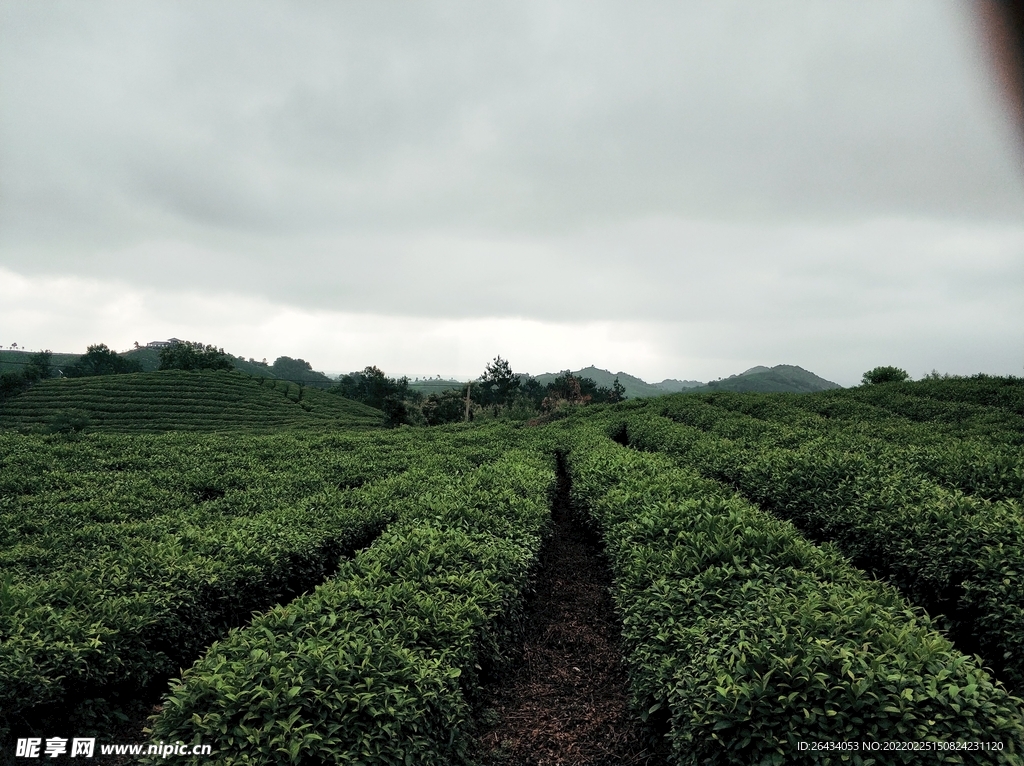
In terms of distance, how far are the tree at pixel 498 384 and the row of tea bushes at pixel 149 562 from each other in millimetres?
59099

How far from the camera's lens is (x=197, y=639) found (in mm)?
5207

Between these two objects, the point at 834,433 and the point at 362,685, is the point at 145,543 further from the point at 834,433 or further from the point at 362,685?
the point at 834,433

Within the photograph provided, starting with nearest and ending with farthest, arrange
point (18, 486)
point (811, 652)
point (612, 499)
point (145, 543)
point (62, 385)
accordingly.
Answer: point (811, 652) < point (145, 543) < point (612, 499) < point (18, 486) < point (62, 385)

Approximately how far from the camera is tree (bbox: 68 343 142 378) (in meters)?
83.0

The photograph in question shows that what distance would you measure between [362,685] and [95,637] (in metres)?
2.98

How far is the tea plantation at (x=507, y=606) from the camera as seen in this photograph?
9.79 ft

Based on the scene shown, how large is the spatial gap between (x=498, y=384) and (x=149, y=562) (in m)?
69.3

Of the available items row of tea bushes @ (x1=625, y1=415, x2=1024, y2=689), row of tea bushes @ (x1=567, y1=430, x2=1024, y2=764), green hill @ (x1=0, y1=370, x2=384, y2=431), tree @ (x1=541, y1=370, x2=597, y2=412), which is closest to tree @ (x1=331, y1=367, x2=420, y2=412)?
green hill @ (x1=0, y1=370, x2=384, y2=431)

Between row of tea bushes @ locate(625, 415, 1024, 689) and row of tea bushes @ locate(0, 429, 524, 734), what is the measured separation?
23.1 feet

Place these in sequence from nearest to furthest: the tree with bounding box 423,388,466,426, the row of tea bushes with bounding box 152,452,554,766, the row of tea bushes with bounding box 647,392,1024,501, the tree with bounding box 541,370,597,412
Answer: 1. the row of tea bushes with bounding box 152,452,554,766
2. the row of tea bushes with bounding box 647,392,1024,501
3. the tree with bounding box 541,370,597,412
4. the tree with bounding box 423,388,466,426

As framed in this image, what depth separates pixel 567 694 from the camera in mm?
5137

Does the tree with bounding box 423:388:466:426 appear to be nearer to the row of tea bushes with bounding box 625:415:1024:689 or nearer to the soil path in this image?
the row of tea bushes with bounding box 625:415:1024:689

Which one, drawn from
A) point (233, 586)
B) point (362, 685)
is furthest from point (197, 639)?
point (362, 685)

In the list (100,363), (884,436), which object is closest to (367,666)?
(884,436)
